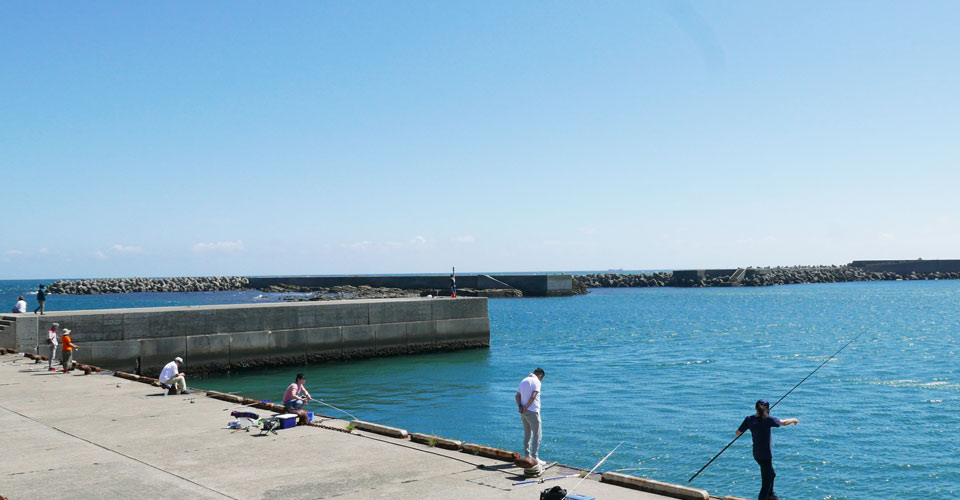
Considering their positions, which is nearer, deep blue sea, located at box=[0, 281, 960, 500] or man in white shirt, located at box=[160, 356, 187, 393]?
deep blue sea, located at box=[0, 281, 960, 500]

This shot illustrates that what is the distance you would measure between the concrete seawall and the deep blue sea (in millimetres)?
925

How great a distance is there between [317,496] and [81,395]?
35.7 ft

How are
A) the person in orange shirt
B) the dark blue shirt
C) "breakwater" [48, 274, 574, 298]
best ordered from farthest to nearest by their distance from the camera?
"breakwater" [48, 274, 574, 298] → the person in orange shirt → the dark blue shirt

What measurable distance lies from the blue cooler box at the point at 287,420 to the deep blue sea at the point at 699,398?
5.52 m

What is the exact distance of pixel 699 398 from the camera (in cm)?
2428

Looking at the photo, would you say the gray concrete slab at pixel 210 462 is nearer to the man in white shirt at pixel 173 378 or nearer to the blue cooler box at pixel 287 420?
the blue cooler box at pixel 287 420

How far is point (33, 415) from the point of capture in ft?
48.3

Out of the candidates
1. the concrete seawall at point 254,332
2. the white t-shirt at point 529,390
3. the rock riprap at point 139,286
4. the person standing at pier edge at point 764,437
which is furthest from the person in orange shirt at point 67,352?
the rock riprap at point 139,286

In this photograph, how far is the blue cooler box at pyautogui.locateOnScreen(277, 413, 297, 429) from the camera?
45.3 feet

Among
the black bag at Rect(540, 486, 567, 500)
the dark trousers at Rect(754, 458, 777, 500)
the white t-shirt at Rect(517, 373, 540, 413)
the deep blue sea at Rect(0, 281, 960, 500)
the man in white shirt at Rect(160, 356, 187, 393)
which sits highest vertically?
the white t-shirt at Rect(517, 373, 540, 413)

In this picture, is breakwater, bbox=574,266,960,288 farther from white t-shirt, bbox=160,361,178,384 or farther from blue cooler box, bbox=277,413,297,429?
blue cooler box, bbox=277,413,297,429

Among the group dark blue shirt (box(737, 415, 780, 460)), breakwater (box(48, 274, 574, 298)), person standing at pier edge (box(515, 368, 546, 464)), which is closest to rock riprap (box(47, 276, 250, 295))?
breakwater (box(48, 274, 574, 298))

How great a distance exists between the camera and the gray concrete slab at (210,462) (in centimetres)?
939

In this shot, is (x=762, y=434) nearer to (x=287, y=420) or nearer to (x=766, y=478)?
(x=766, y=478)
